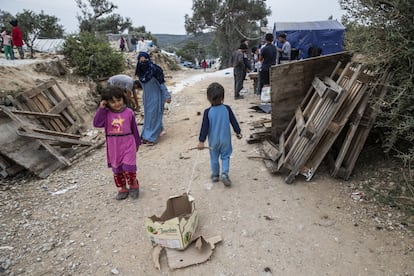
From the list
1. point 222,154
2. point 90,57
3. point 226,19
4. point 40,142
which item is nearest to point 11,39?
point 90,57

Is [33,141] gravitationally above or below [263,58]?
below

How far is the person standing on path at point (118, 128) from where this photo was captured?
3.13m

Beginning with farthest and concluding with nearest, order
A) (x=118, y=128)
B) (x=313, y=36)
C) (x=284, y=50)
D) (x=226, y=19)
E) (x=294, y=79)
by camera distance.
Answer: (x=226, y=19) → (x=313, y=36) → (x=284, y=50) → (x=294, y=79) → (x=118, y=128)

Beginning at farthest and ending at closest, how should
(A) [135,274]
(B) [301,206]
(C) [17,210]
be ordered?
(C) [17,210] < (B) [301,206] < (A) [135,274]

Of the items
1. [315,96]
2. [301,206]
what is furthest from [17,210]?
[315,96]

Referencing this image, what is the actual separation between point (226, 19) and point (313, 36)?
1770 cm

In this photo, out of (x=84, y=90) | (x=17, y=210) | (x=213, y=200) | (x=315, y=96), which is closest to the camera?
(x=213, y=200)

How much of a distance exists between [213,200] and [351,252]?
58.6 inches

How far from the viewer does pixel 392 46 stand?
9.00ft

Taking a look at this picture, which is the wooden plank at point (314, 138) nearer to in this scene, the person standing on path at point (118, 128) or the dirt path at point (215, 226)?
the dirt path at point (215, 226)

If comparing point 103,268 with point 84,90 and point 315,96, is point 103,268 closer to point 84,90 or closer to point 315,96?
point 315,96

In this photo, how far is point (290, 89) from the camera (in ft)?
13.7

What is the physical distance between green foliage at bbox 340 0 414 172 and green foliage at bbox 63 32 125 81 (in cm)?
804

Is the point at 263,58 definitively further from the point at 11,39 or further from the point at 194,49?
the point at 194,49
